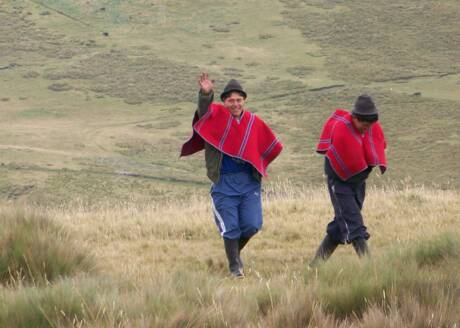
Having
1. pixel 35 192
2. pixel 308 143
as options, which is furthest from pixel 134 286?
pixel 308 143

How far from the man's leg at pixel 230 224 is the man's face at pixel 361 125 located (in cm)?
130

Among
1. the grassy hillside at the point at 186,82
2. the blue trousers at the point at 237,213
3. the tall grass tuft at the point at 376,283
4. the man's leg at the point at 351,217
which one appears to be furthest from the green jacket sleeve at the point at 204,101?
the grassy hillside at the point at 186,82

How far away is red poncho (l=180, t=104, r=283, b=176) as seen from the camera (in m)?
8.86

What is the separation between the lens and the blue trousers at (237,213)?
8.97 metres

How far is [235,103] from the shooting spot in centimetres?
890

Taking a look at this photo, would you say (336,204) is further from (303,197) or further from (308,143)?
(308,143)

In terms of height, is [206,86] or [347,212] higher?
[206,86]

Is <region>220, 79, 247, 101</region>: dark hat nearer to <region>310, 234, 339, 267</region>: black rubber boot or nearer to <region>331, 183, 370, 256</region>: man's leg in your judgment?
<region>331, 183, 370, 256</region>: man's leg

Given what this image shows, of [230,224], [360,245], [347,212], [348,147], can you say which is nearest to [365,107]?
[348,147]

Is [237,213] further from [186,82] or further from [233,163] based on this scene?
[186,82]

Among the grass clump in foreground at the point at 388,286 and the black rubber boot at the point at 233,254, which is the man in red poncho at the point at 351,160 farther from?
the grass clump in foreground at the point at 388,286

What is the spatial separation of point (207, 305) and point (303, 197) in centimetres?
832

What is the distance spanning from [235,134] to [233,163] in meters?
0.28

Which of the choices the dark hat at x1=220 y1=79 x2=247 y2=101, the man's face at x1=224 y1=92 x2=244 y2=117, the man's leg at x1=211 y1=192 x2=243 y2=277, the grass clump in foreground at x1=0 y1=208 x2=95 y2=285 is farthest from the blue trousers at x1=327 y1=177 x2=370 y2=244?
the grass clump in foreground at x1=0 y1=208 x2=95 y2=285
